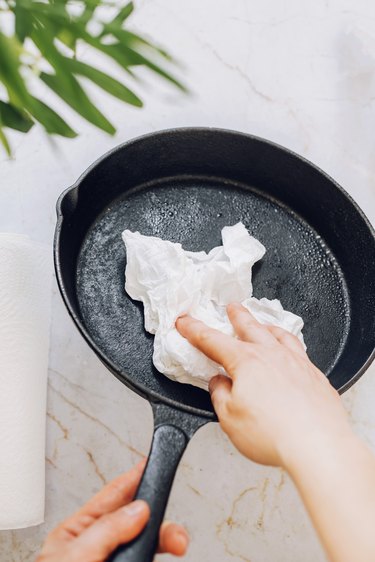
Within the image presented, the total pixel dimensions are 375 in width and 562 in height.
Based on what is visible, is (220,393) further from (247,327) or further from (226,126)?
(226,126)

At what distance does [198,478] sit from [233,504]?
0.19 ft

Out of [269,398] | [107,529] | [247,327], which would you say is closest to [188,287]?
[247,327]

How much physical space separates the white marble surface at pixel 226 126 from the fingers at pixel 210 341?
19cm

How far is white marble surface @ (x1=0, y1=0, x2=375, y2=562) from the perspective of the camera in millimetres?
896

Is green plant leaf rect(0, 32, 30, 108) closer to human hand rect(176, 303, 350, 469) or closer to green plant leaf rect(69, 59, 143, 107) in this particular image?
green plant leaf rect(69, 59, 143, 107)

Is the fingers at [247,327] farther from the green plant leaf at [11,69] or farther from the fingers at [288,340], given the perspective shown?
the green plant leaf at [11,69]

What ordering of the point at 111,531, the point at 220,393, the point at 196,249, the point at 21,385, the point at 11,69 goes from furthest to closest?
1. the point at 196,249
2. the point at 21,385
3. the point at 220,393
4. the point at 111,531
5. the point at 11,69

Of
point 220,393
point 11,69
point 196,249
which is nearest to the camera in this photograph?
point 11,69

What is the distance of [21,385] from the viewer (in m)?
0.80

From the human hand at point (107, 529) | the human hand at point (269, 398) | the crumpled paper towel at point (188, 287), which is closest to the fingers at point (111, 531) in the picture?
the human hand at point (107, 529)

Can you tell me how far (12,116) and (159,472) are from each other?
35 centimetres

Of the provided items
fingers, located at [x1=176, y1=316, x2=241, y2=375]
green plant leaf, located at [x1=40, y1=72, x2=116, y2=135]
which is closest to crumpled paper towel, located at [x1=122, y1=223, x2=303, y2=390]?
fingers, located at [x1=176, y1=316, x2=241, y2=375]

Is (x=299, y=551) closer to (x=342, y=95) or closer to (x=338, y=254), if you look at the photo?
(x=338, y=254)

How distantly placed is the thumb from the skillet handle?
0.03 meters
